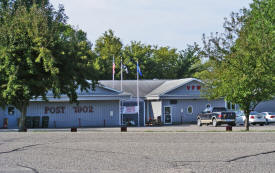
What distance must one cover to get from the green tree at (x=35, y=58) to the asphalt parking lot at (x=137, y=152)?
461cm

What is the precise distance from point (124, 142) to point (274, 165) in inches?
260

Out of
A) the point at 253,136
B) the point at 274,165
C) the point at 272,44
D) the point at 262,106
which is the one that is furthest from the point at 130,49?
the point at 274,165

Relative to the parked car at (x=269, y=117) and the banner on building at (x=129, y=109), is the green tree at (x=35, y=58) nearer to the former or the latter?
the banner on building at (x=129, y=109)

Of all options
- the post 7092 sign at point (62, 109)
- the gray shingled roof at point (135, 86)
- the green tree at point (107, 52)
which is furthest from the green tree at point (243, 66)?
the green tree at point (107, 52)

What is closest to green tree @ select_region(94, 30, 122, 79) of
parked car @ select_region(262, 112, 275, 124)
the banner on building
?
the banner on building

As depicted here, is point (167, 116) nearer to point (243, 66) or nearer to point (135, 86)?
point (135, 86)

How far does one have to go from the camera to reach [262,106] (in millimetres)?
53250

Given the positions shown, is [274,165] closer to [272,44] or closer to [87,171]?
[87,171]

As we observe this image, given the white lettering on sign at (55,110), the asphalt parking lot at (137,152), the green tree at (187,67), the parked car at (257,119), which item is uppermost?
the green tree at (187,67)

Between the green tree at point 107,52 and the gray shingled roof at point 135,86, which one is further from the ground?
the green tree at point 107,52

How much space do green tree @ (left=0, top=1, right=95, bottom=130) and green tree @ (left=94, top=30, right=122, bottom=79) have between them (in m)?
39.3

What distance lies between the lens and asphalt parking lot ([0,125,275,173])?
37.2 feet

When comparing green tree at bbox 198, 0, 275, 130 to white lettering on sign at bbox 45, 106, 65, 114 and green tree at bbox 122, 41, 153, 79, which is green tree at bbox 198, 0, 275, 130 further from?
green tree at bbox 122, 41, 153, 79

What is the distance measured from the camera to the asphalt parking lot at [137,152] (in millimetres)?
11352
